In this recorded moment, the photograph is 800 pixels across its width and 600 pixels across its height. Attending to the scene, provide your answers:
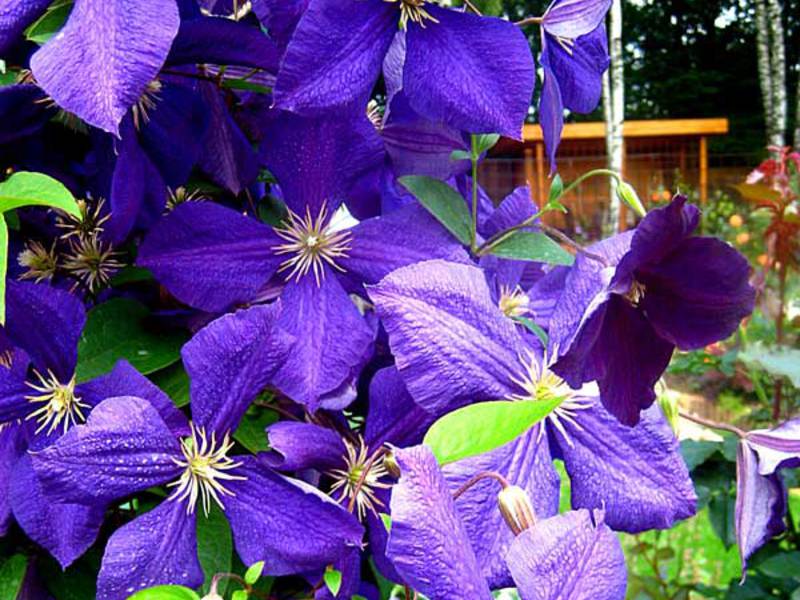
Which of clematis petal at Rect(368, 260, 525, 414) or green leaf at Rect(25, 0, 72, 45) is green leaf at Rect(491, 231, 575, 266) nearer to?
clematis petal at Rect(368, 260, 525, 414)

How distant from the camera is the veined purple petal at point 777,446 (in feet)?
1.48

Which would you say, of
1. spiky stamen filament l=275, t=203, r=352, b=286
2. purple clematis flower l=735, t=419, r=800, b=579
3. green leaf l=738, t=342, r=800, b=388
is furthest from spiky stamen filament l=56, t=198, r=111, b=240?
green leaf l=738, t=342, r=800, b=388

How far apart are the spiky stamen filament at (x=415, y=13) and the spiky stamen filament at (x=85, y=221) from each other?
0.20 m

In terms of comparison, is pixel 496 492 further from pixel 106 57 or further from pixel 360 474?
pixel 106 57

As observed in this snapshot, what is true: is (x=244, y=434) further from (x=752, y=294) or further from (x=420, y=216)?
(x=752, y=294)

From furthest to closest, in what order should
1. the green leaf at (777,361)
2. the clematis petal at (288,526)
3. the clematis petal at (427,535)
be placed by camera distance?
1. the green leaf at (777,361)
2. the clematis petal at (288,526)
3. the clematis petal at (427,535)

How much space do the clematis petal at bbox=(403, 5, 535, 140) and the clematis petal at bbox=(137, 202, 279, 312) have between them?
118 mm

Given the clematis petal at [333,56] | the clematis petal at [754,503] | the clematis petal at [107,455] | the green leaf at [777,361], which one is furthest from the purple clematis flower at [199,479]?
the green leaf at [777,361]

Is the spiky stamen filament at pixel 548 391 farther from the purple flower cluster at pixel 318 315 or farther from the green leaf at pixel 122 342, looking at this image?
the green leaf at pixel 122 342

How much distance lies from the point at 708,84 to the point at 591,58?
15019 mm

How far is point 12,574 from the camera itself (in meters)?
0.48

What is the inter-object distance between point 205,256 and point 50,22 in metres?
0.13

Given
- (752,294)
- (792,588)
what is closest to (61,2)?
(752,294)

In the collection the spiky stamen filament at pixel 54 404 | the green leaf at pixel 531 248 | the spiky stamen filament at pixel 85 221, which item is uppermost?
the spiky stamen filament at pixel 85 221
